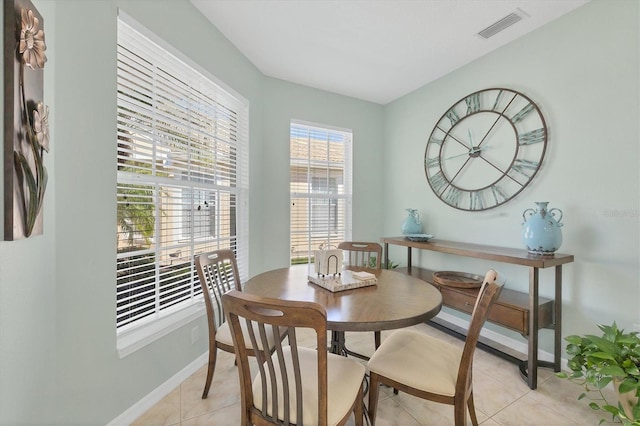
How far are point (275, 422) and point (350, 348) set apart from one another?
1603 mm

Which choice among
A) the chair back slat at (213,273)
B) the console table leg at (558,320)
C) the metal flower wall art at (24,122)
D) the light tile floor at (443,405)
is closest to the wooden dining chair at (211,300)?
the chair back slat at (213,273)

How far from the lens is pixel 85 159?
56.7 inches

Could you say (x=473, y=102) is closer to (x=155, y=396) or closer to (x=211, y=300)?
(x=211, y=300)

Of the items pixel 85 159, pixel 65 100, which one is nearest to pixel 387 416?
pixel 85 159

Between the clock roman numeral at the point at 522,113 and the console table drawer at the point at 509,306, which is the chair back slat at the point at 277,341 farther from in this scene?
the clock roman numeral at the point at 522,113

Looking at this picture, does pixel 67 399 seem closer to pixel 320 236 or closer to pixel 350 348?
pixel 350 348

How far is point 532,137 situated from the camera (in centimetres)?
243

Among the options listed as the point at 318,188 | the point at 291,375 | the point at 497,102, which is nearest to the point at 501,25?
the point at 497,102

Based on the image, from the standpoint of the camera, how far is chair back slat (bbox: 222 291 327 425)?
917 mm

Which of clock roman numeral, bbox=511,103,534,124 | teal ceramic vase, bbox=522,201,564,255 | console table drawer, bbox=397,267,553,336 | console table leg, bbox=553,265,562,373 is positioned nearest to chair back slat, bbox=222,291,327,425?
console table drawer, bbox=397,267,553,336

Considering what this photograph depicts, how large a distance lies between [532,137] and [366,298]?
2.17 meters

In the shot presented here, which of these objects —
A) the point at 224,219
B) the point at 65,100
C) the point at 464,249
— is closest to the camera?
the point at 65,100

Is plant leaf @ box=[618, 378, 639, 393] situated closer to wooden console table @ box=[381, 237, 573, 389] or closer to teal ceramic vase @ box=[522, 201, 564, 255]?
wooden console table @ box=[381, 237, 573, 389]

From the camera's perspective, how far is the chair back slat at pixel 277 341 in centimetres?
92
